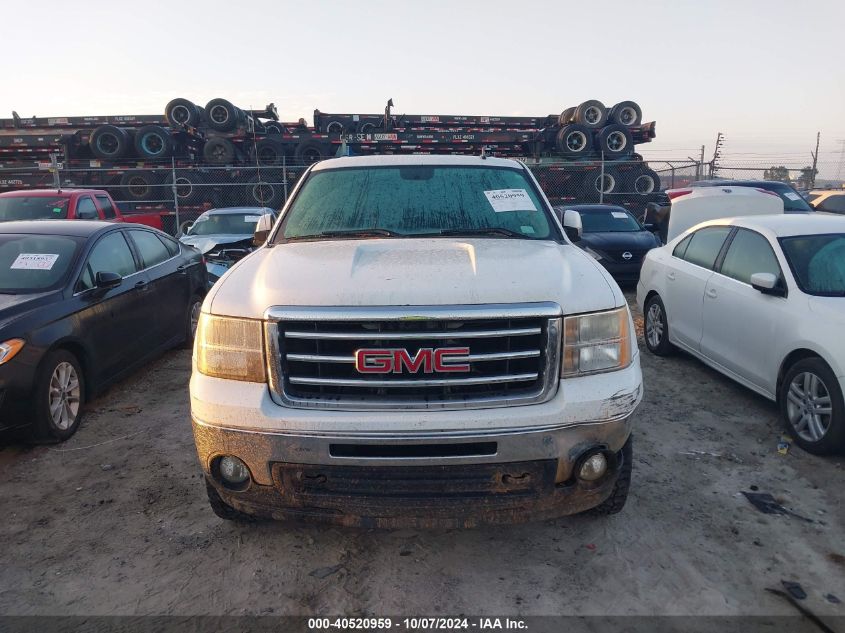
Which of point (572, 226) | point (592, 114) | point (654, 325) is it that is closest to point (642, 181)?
point (592, 114)

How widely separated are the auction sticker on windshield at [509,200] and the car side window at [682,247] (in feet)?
9.30

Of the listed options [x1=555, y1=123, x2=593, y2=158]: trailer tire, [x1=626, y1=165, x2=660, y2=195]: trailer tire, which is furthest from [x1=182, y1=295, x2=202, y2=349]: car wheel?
[x1=626, y1=165, x2=660, y2=195]: trailer tire

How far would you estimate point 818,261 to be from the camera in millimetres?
4430

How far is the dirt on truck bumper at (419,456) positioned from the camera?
2.46 metres

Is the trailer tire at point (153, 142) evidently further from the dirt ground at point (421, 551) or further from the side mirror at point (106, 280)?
the dirt ground at point (421, 551)

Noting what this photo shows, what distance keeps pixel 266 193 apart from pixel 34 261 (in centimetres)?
1220

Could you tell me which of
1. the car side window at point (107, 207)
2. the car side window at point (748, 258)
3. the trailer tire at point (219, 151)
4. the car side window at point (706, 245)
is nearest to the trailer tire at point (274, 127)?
the trailer tire at point (219, 151)

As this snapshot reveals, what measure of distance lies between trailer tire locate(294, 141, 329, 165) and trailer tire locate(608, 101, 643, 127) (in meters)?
8.67

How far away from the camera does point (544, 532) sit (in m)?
3.17

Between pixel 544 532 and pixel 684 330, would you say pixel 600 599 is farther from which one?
pixel 684 330

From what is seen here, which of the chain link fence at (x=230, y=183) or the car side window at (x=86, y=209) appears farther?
the chain link fence at (x=230, y=183)

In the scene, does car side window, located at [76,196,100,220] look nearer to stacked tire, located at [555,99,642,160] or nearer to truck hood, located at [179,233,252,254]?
truck hood, located at [179,233,252,254]

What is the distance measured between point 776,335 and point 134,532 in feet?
14.6

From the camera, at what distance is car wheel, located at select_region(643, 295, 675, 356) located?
6191 millimetres
